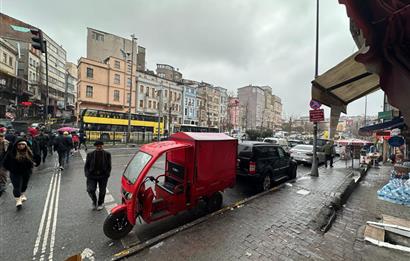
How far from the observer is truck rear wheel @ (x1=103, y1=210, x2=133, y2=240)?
155 inches

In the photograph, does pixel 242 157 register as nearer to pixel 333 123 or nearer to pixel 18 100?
pixel 333 123

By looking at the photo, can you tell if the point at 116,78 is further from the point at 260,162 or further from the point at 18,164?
the point at 260,162

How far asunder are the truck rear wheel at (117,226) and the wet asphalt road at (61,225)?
130 millimetres

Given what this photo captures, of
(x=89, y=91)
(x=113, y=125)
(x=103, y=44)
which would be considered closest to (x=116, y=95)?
(x=89, y=91)

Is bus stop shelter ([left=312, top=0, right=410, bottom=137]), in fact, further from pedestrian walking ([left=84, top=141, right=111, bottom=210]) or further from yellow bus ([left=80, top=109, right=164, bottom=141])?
yellow bus ([left=80, top=109, right=164, bottom=141])

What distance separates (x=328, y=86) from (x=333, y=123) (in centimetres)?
65

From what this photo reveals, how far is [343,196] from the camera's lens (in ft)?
21.6

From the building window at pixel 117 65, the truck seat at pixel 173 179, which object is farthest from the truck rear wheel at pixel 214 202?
the building window at pixel 117 65

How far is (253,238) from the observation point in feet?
13.3

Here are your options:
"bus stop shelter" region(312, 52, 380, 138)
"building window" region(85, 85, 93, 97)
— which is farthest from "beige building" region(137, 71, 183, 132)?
"bus stop shelter" region(312, 52, 380, 138)

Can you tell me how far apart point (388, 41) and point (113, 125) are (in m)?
25.2

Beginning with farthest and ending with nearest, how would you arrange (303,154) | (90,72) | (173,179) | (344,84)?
(90,72), (303,154), (173,179), (344,84)

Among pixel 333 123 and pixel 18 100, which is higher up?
pixel 18 100

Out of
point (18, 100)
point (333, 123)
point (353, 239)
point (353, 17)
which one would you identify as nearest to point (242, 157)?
point (353, 239)
